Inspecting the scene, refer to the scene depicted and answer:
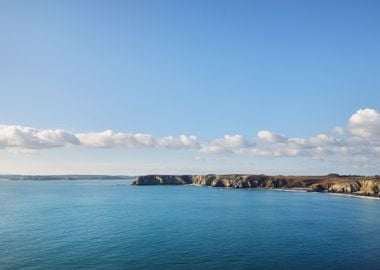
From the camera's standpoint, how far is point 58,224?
111m

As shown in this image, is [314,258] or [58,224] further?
[58,224]

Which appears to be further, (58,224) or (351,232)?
(58,224)

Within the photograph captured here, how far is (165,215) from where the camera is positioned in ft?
439

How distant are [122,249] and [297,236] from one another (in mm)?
43320

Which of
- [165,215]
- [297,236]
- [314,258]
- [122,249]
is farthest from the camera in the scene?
[165,215]

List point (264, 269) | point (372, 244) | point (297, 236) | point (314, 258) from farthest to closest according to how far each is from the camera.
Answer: point (297, 236), point (372, 244), point (314, 258), point (264, 269)

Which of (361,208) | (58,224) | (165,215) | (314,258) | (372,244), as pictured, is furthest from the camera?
(361,208)

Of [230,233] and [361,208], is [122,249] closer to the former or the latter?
[230,233]

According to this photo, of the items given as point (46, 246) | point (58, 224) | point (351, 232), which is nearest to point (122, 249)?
point (46, 246)

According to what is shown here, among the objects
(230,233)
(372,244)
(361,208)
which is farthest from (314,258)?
(361,208)

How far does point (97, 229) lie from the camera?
101938 millimetres

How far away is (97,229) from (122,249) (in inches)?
1033

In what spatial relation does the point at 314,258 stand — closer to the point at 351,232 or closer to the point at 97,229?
the point at 351,232

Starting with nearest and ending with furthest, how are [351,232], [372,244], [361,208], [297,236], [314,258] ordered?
[314,258]
[372,244]
[297,236]
[351,232]
[361,208]
